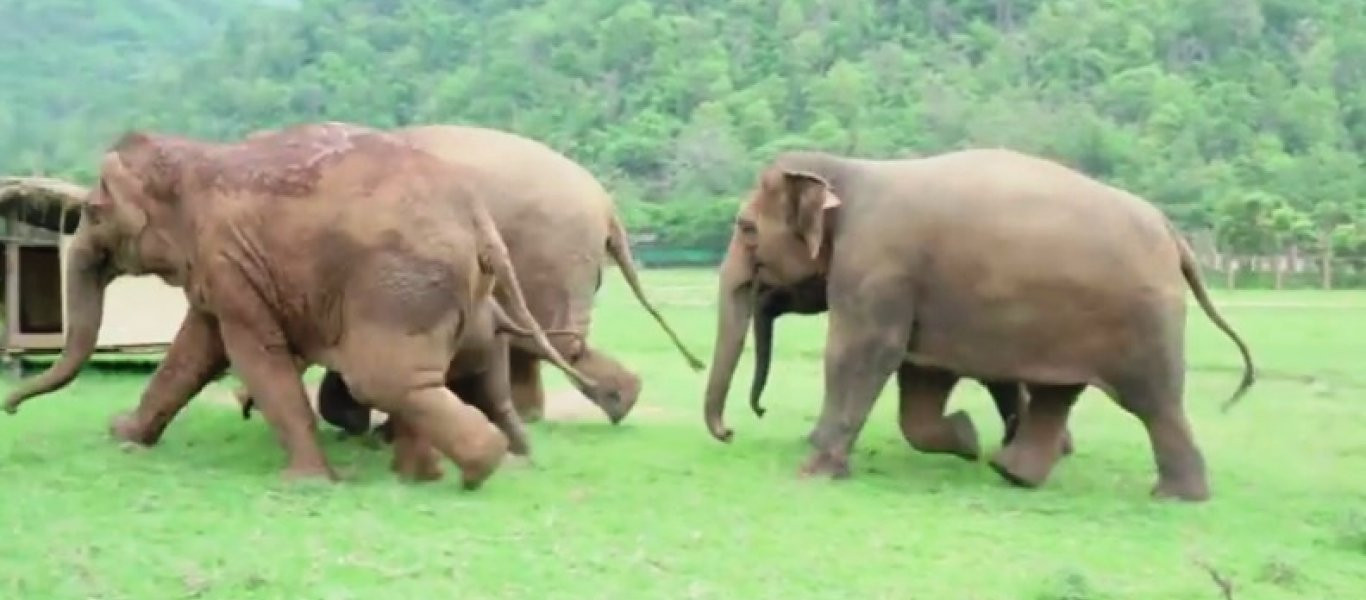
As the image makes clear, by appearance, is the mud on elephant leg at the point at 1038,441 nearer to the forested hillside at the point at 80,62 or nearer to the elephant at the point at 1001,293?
the elephant at the point at 1001,293

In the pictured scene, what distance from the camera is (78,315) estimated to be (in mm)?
9266

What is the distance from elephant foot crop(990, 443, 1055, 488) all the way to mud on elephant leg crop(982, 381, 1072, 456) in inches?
20.7

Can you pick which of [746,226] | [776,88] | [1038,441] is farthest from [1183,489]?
[776,88]

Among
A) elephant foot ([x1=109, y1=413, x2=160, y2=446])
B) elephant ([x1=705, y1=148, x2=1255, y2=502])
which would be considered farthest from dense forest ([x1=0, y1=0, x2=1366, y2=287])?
elephant foot ([x1=109, y1=413, x2=160, y2=446])

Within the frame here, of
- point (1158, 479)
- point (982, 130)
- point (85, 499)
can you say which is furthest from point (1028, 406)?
point (982, 130)

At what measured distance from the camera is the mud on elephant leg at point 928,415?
9.48 m

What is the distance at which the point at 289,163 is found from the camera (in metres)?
8.49

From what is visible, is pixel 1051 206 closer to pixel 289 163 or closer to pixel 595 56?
pixel 289 163

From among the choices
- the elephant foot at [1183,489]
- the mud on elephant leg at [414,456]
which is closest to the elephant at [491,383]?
the mud on elephant leg at [414,456]

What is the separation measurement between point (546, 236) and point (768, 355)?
137cm

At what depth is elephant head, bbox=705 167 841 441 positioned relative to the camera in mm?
9391

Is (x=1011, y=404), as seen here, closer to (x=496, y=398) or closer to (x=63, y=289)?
(x=496, y=398)

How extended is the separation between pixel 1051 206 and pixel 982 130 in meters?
51.3

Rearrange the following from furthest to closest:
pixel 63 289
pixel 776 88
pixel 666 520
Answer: pixel 776 88
pixel 63 289
pixel 666 520
